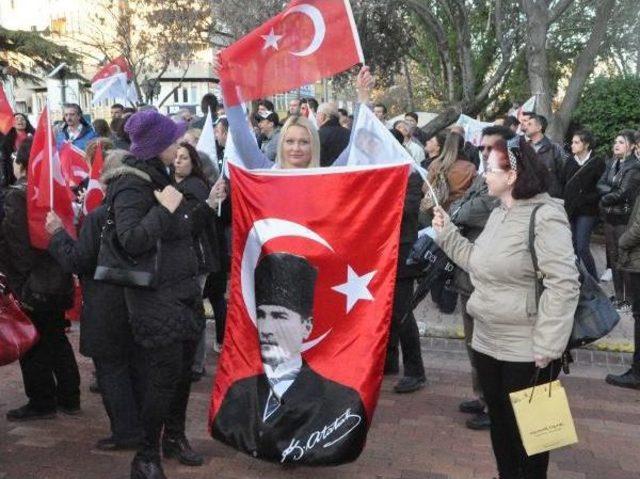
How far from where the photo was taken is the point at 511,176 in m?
3.48

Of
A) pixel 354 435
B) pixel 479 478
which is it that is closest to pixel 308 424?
pixel 354 435

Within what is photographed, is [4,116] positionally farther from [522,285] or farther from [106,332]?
[522,285]

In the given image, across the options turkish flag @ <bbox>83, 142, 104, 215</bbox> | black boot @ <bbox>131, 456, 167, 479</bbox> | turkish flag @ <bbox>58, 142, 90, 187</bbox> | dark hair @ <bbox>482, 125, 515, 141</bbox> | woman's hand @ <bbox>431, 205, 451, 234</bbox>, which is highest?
dark hair @ <bbox>482, 125, 515, 141</bbox>

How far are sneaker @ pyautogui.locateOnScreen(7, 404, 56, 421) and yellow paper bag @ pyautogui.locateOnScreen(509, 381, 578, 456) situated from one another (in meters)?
3.22

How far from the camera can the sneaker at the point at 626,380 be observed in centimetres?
578

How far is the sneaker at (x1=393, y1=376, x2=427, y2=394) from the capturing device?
560cm

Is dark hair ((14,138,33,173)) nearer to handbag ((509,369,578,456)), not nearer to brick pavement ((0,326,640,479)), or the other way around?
brick pavement ((0,326,640,479))

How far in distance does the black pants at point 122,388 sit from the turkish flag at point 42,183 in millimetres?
839

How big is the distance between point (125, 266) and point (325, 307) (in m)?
1.05

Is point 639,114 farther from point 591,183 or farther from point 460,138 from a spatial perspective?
point 460,138

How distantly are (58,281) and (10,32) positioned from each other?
99.3 ft

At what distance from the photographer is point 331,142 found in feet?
18.3

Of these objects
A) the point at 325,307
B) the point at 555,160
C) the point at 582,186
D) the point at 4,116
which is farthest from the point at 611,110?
the point at 325,307
